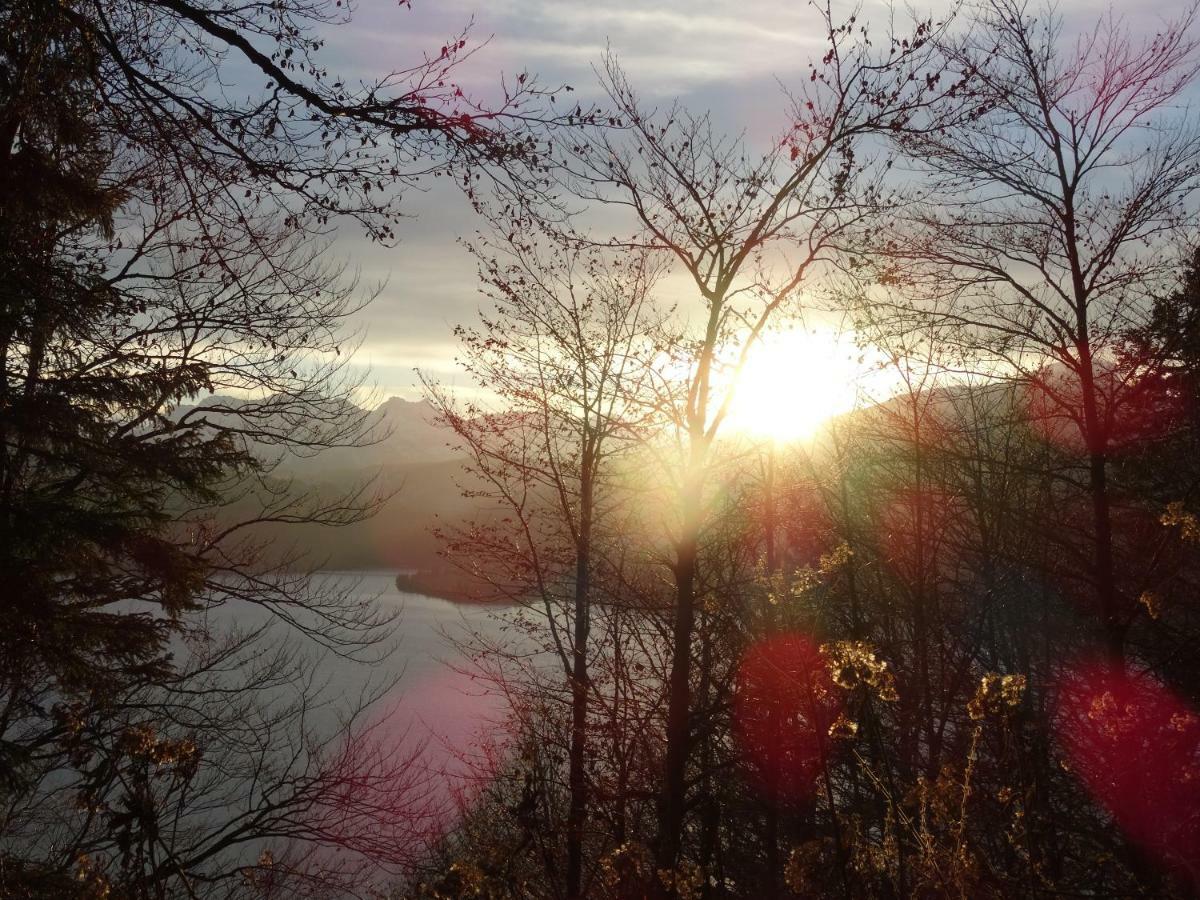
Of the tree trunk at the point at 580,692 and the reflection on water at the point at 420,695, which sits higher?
the tree trunk at the point at 580,692

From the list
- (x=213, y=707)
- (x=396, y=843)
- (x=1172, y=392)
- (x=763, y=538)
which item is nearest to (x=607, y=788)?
(x=396, y=843)

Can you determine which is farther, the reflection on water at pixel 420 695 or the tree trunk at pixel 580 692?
the reflection on water at pixel 420 695

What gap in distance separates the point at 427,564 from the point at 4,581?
49607 millimetres

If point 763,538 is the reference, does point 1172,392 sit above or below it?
above

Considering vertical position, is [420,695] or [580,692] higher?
[580,692]

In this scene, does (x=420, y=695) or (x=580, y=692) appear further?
(x=420, y=695)

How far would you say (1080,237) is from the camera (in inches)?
275

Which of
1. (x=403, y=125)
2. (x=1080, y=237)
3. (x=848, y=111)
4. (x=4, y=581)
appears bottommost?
(x=4, y=581)

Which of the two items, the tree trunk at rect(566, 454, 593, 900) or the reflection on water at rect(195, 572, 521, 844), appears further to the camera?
the reflection on water at rect(195, 572, 521, 844)

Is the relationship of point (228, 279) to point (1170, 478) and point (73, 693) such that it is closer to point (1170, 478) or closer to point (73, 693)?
point (73, 693)

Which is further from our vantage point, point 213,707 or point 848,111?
point 213,707

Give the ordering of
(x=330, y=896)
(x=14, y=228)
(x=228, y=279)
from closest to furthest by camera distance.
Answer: (x=228, y=279), (x=14, y=228), (x=330, y=896)

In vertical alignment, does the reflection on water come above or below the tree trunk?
below

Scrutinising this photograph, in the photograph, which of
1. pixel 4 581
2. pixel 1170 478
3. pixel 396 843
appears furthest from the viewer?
pixel 396 843
